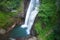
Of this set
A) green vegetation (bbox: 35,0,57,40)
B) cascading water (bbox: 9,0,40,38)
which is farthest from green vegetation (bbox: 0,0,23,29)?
green vegetation (bbox: 35,0,57,40)

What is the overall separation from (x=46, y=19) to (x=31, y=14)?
2646 millimetres

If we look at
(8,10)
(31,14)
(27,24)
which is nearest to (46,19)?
(27,24)

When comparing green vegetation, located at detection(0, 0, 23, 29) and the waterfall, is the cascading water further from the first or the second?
green vegetation, located at detection(0, 0, 23, 29)

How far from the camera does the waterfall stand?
13.4 m

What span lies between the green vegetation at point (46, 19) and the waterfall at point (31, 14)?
115cm

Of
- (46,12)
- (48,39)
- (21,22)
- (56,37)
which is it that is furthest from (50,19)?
(21,22)

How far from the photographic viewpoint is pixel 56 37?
31.1ft

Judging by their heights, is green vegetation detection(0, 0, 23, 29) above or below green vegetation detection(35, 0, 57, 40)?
above

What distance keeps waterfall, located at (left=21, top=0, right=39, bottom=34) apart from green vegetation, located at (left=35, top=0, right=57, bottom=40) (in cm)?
115

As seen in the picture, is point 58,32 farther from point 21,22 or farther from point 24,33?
point 21,22

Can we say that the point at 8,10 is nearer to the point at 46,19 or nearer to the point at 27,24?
the point at 27,24

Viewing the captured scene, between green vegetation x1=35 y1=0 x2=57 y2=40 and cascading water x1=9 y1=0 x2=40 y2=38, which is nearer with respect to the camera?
green vegetation x1=35 y1=0 x2=57 y2=40

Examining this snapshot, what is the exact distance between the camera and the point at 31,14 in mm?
13977

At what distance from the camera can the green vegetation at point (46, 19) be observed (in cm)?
1097
